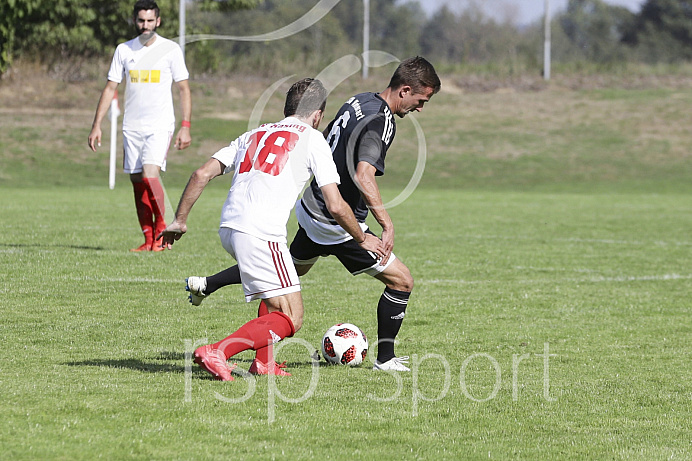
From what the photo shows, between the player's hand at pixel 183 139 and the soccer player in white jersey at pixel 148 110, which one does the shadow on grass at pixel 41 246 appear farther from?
the player's hand at pixel 183 139

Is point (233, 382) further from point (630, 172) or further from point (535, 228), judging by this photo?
point (630, 172)

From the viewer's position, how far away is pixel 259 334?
17.9 ft

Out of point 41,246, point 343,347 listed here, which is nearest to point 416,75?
point 343,347

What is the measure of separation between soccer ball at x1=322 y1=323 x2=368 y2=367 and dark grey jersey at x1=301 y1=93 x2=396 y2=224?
0.72 meters

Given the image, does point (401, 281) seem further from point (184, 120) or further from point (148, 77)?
point (148, 77)

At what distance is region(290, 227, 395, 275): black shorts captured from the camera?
6.18m

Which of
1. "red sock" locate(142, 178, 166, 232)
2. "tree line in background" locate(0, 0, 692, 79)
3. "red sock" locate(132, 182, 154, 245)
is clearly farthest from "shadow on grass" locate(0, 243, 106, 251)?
"tree line in background" locate(0, 0, 692, 79)

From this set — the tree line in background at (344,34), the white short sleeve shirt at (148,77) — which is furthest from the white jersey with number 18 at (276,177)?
the tree line in background at (344,34)

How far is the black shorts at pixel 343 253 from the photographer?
243 inches

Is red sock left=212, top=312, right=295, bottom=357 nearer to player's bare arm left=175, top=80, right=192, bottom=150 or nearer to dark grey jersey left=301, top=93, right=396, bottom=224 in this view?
dark grey jersey left=301, top=93, right=396, bottom=224

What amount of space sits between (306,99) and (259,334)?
54.3 inches

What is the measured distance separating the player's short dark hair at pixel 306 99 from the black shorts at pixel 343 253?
889mm

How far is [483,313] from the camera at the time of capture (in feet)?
27.1

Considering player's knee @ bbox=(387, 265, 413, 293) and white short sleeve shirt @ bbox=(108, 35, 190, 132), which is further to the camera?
white short sleeve shirt @ bbox=(108, 35, 190, 132)
